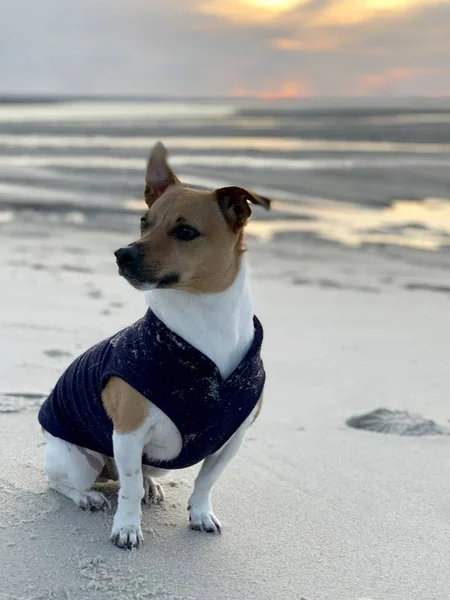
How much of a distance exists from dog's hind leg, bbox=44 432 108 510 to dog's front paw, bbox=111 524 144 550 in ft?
0.99

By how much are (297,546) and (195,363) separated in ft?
2.94

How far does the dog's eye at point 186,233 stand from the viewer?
331 centimetres

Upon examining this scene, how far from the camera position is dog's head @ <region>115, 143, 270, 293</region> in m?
3.18

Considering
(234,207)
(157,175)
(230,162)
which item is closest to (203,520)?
(234,207)

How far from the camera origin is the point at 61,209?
531 inches

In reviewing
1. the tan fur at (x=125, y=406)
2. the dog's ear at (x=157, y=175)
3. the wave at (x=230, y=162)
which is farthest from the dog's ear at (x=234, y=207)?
the wave at (x=230, y=162)

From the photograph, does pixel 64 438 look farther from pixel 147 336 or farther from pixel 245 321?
pixel 245 321

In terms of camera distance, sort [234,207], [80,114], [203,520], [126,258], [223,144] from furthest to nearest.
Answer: [80,114]
[223,144]
[203,520]
[234,207]
[126,258]

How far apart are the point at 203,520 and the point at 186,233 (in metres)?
1.24

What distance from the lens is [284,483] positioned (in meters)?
3.99

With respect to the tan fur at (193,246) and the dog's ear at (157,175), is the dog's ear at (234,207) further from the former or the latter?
the dog's ear at (157,175)

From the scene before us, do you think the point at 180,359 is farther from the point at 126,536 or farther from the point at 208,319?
the point at 126,536

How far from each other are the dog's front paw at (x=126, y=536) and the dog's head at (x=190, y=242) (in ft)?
3.25

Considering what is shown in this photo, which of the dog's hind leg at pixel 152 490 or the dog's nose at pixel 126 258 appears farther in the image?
the dog's hind leg at pixel 152 490
